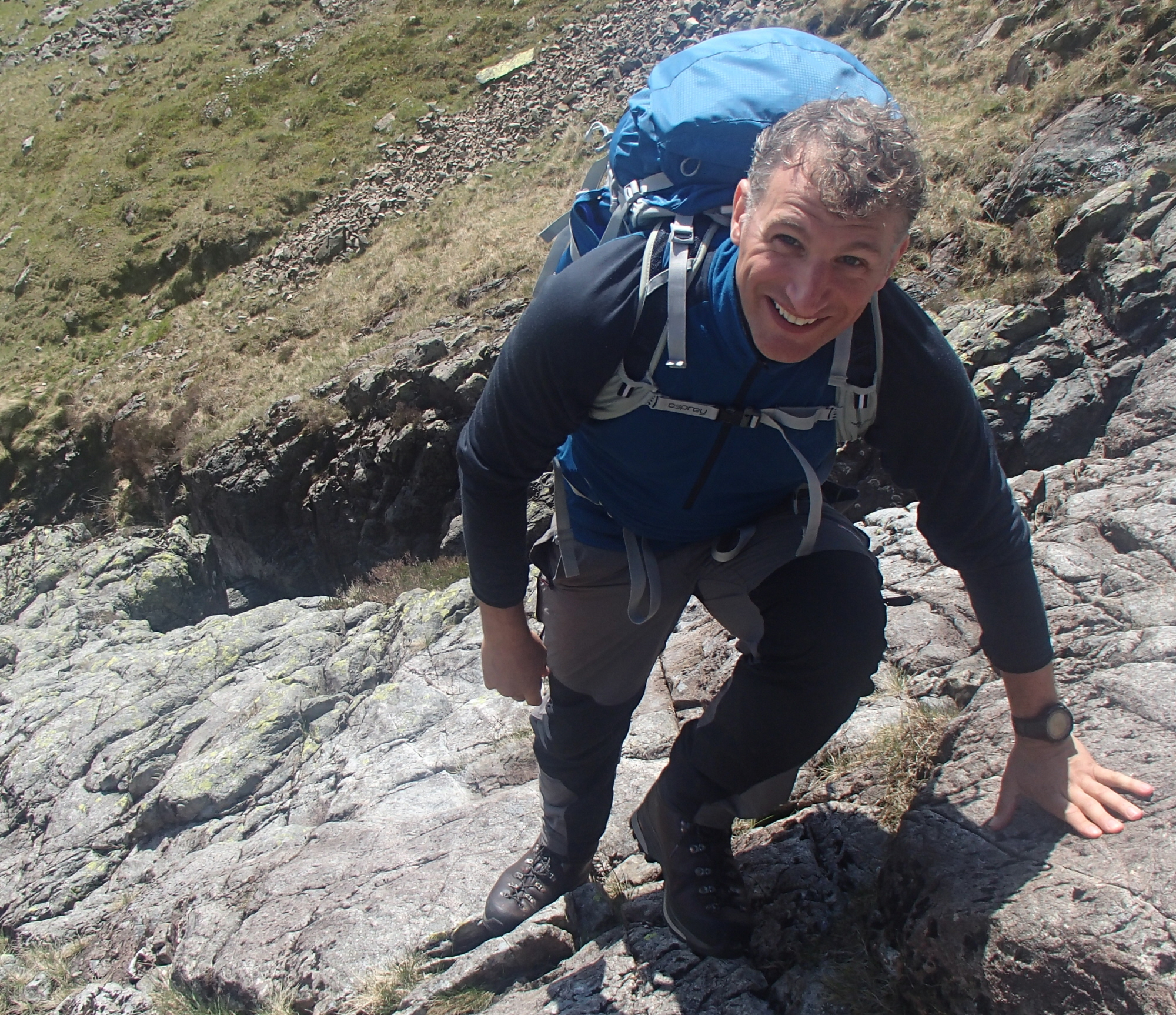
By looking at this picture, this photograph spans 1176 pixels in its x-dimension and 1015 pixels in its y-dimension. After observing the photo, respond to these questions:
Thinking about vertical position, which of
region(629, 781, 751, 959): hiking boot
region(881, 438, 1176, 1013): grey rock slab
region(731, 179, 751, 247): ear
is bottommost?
region(629, 781, 751, 959): hiking boot

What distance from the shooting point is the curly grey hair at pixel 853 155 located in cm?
171

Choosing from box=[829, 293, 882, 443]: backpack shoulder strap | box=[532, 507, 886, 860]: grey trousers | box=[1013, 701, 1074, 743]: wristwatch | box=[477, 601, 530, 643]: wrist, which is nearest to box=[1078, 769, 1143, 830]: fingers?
box=[1013, 701, 1074, 743]: wristwatch

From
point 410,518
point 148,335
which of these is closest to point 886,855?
point 410,518

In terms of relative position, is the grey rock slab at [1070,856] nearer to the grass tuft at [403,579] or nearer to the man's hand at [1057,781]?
the man's hand at [1057,781]

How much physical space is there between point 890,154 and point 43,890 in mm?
5660

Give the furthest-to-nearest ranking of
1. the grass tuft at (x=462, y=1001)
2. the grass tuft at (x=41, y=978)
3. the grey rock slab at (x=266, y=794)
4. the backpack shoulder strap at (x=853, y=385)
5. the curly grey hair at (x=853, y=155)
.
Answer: the grass tuft at (x=41, y=978)
the grey rock slab at (x=266, y=794)
the grass tuft at (x=462, y=1001)
the backpack shoulder strap at (x=853, y=385)
the curly grey hair at (x=853, y=155)

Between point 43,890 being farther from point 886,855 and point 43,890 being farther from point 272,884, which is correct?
point 886,855

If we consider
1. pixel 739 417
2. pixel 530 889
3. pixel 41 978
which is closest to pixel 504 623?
pixel 739 417

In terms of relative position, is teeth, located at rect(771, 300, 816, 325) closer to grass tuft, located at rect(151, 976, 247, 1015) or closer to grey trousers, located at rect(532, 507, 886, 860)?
grey trousers, located at rect(532, 507, 886, 860)

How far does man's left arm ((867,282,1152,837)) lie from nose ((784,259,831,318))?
283 mm

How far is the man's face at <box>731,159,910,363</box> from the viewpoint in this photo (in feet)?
5.82

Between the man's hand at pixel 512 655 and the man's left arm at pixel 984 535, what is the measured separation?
45.8 inches

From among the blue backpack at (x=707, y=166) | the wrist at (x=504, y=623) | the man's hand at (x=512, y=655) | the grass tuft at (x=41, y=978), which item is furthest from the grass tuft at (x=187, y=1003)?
the blue backpack at (x=707, y=166)

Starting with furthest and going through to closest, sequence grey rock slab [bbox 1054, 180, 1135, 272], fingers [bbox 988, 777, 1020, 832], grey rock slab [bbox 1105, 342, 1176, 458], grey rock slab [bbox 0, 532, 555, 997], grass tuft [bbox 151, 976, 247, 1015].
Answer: grey rock slab [bbox 1054, 180, 1135, 272] → grey rock slab [bbox 1105, 342, 1176, 458] → grey rock slab [bbox 0, 532, 555, 997] → grass tuft [bbox 151, 976, 247, 1015] → fingers [bbox 988, 777, 1020, 832]
